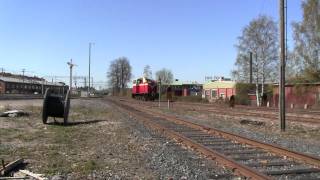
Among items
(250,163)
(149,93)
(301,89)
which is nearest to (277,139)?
(250,163)

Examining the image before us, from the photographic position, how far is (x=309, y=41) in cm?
6153

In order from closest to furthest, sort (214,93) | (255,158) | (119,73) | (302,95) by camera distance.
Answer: (255,158)
(302,95)
(214,93)
(119,73)

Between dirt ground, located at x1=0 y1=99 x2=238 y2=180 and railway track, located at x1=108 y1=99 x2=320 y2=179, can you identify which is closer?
railway track, located at x1=108 y1=99 x2=320 y2=179

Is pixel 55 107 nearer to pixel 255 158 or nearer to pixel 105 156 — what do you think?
pixel 105 156

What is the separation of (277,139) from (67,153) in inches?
292

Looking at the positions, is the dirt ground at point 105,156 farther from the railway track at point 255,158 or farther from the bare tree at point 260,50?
the bare tree at point 260,50

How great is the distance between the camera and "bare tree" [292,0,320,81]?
60281 mm

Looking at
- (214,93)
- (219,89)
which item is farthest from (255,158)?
(214,93)

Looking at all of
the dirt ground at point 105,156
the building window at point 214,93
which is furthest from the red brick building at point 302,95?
the building window at point 214,93

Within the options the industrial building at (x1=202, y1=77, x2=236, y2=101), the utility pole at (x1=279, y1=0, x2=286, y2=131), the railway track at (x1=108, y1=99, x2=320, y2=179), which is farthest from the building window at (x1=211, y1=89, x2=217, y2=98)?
the railway track at (x1=108, y1=99, x2=320, y2=179)

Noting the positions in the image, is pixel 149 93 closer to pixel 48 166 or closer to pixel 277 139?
pixel 277 139

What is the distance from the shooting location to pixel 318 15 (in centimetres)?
6184

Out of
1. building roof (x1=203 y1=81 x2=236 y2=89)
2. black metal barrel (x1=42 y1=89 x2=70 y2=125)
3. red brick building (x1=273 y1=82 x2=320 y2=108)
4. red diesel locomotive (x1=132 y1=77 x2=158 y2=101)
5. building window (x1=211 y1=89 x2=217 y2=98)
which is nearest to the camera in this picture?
black metal barrel (x1=42 y1=89 x2=70 y2=125)

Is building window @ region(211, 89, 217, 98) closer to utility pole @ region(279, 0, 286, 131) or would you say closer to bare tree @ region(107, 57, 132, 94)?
bare tree @ region(107, 57, 132, 94)
